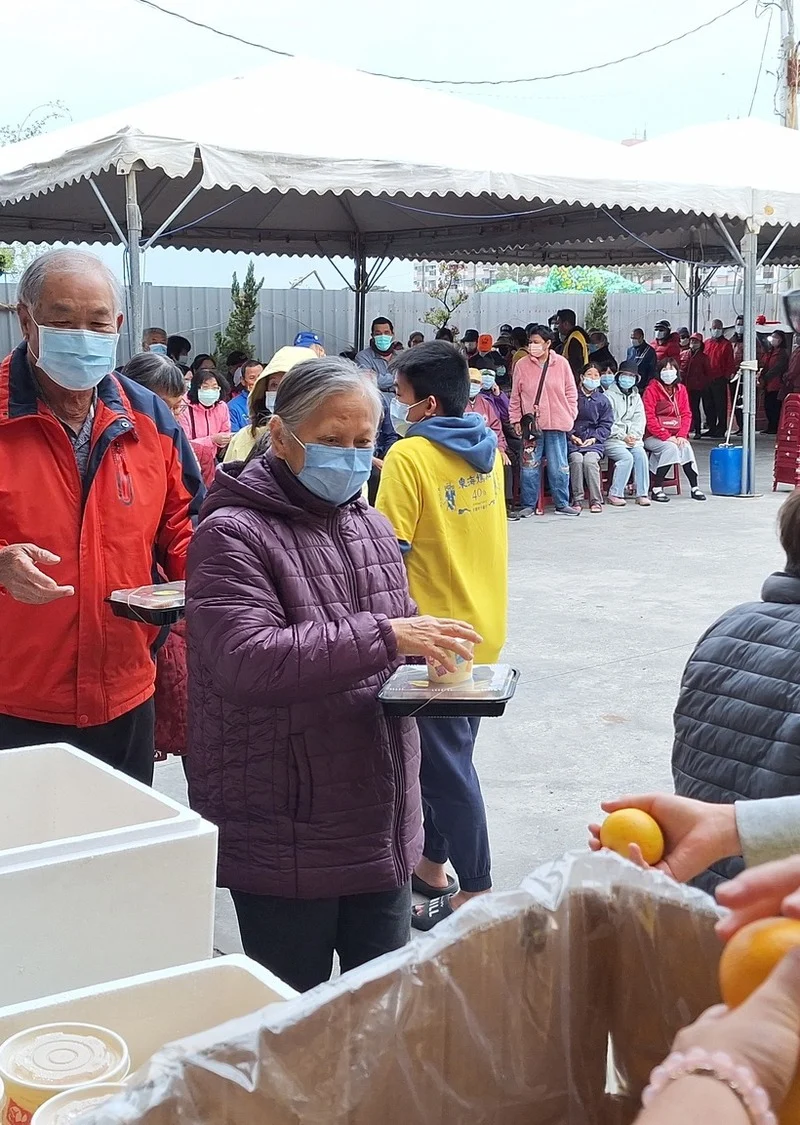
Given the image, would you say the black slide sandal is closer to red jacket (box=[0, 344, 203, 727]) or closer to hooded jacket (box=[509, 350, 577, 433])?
red jacket (box=[0, 344, 203, 727])

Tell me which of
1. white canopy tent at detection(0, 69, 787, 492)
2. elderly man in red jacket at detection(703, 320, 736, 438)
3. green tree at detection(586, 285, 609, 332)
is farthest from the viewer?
green tree at detection(586, 285, 609, 332)

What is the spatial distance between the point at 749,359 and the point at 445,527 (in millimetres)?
10177

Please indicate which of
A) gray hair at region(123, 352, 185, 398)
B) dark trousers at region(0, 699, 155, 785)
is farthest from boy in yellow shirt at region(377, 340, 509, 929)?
gray hair at region(123, 352, 185, 398)

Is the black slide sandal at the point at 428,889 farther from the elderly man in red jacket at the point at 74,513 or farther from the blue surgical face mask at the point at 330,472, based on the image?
the blue surgical face mask at the point at 330,472

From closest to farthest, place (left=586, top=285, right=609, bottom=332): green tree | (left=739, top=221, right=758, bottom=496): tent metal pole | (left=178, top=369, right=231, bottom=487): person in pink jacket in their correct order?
(left=178, top=369, right=231, bottom=487): person in pink jacket → (left=739, top=221, right=758, bottom=496): tent metal pole → (left=586, top=285, right=609, bottom=332): green tree

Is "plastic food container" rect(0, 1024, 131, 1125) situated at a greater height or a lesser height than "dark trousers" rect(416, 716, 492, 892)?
greater

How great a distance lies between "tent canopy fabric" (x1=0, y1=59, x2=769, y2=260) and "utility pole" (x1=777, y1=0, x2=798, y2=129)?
13.9 m

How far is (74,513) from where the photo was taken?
9.04 feet

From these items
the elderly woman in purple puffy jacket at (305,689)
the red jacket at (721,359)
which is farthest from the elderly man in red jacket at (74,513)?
the red jacket at (721,359)

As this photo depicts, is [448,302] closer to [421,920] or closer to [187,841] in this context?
[421,920]

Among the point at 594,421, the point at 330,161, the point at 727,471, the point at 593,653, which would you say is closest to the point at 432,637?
the point at 593,653

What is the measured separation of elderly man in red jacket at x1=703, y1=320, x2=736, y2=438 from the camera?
19875 millimetres

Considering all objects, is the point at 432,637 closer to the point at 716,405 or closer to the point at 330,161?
the point at 330,161

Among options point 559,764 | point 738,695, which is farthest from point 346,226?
point 738,695
